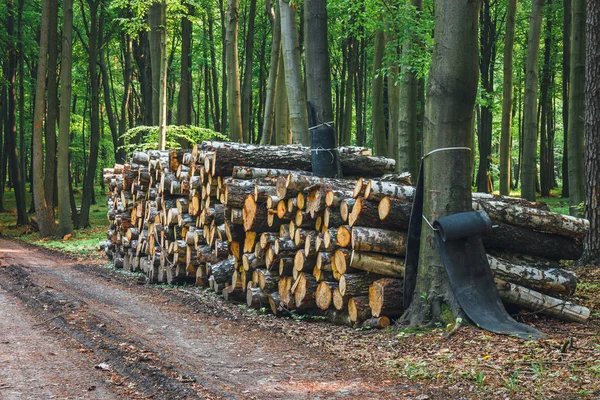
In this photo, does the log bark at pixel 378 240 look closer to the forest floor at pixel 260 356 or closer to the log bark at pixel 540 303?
the forest floor at pixel 260 356

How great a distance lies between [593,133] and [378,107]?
9.71 meters

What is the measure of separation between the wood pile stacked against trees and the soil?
38 centimetres

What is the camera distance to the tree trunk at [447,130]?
21.9 feet

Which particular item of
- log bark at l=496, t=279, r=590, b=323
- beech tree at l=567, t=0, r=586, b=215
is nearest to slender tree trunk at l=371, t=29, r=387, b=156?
beech tree at l=567, t=0, r=586, b=215

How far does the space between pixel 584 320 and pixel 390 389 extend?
10.5 feet

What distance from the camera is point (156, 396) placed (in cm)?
464

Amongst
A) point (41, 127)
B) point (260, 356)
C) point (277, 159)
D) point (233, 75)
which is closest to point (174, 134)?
point (233, 75)

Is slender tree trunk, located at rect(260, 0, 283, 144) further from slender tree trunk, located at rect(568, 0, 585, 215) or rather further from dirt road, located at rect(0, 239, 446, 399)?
dirt road, located at rect(0, 239, 446, 399)

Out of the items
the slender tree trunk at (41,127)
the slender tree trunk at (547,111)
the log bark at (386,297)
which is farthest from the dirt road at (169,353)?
the slender tree trunk at (547,111)

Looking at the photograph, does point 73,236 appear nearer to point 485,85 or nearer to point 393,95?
point 393,95

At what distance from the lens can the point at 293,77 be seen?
1303 cm

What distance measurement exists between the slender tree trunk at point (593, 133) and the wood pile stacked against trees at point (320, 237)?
2.01 metres

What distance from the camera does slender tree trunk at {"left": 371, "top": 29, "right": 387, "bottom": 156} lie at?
736 inches

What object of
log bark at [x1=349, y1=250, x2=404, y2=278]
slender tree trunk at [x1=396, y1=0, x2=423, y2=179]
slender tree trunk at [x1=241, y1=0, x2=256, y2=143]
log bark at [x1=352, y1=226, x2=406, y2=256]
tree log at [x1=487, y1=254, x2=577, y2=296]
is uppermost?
slender tree trunk at [x1=241, y1=0, x2=256, y2=143]
